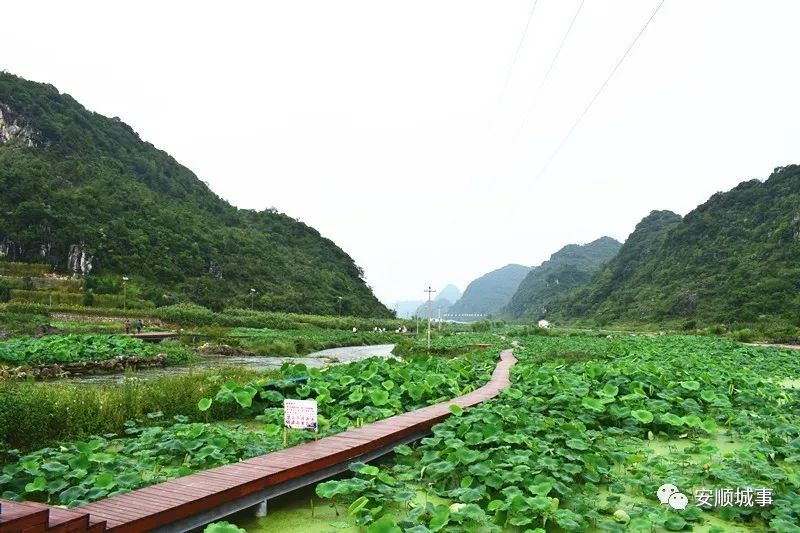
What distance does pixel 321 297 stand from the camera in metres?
71.1

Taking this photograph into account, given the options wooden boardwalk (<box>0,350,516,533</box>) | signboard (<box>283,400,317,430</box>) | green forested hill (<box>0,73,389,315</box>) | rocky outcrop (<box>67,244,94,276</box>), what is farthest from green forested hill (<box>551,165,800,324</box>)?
rocky outcrop (<box>67,244,94,276</box>)

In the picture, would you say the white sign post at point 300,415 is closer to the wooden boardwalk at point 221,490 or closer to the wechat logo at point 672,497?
the wooden boardwalk at point 221,490

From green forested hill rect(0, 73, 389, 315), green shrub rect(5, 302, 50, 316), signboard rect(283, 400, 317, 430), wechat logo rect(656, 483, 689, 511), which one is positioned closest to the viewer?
wechat logo rect(656, 483, 689, 511)

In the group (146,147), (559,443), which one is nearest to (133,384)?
(559,443)

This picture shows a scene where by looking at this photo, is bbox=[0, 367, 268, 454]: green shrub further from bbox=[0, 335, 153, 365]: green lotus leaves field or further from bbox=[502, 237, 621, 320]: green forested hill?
bbox=[502, 237, 621, 320]: green forested hill

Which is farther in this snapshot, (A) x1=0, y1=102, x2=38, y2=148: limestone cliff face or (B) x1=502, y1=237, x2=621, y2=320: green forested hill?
(B) x1=502, y1=237, x2=621, y2=320: green forested hill

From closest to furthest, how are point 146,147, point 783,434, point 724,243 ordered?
1. point 783,434
2. point 724,243
3. point 146,147

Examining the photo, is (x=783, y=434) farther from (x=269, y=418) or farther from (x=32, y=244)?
(x=32, y=244)

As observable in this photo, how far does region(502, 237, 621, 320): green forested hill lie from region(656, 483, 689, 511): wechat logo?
88352mm

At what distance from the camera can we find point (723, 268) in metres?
53.3

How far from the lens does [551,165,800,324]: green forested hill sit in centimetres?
4438

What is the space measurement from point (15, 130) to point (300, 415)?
69.1 meters

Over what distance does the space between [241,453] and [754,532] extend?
435 centimetres

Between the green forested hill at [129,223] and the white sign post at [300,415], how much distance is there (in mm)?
41445
